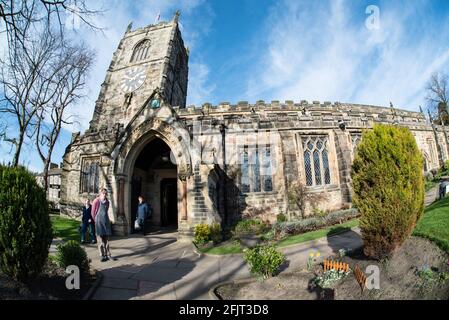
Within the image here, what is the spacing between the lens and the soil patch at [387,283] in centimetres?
418

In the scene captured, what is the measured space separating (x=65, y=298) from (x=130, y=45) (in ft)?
96.8

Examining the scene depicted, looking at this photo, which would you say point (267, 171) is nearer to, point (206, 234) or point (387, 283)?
point (206, 234)

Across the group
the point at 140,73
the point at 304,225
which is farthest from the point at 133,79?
the point at 304,225

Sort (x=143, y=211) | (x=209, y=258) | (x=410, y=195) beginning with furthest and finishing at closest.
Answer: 1. (x=143, y=211)
2. (x=209, y=258)
3. (x=410, y=195)

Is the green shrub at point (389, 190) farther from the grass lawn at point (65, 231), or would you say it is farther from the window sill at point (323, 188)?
the grass lawn at point (65, 231)

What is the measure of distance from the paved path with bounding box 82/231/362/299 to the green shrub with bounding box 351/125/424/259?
2.09m

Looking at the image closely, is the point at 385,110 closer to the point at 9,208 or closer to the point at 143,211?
the point at 143,211

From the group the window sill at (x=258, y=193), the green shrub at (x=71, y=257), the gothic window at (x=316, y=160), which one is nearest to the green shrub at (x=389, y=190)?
the green shrub at (x=71, y=257)

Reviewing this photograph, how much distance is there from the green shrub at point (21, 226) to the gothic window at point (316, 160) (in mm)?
12979

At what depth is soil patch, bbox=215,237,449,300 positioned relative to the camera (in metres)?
4.18

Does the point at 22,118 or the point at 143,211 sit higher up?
the point at 22,118

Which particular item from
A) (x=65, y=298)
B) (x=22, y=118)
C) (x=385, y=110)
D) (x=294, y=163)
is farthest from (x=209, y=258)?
(x=385, y=110)

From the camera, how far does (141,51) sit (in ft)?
89.2

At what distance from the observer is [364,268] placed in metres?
5.45
